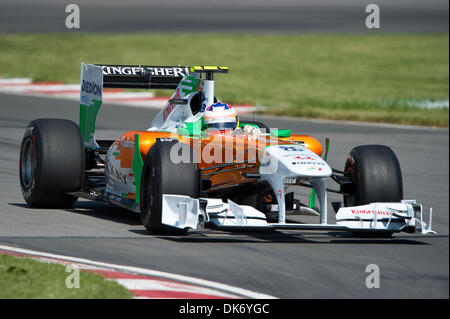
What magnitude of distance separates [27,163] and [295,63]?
65.8 feet

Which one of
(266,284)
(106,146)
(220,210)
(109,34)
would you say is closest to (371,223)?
(220,210)

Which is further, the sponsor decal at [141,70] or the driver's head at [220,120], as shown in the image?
the sponsor decal at [141,70]

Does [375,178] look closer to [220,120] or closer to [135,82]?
[220,120]

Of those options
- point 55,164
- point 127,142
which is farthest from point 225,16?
point 127,142

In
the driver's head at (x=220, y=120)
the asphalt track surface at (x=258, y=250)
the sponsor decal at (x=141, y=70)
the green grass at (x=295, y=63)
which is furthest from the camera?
Answer: the green grass at (x=295, y=63)

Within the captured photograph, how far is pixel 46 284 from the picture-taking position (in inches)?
277

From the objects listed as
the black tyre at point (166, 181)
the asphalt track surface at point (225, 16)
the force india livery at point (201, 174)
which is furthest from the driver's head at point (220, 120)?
the asphalt track surface at point (225, 16)

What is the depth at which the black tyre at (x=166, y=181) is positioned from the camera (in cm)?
909

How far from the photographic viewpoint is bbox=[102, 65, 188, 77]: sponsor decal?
11906 millimetres

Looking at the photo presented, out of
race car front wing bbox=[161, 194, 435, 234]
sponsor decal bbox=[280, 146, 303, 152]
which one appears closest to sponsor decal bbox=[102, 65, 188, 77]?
race car front wing bbox=[161, 194, 435, 234]

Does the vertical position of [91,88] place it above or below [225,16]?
below

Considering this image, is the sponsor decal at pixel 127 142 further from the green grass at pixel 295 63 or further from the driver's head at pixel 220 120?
the green grass at pixel 295 63

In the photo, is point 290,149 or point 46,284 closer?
point 46,284
